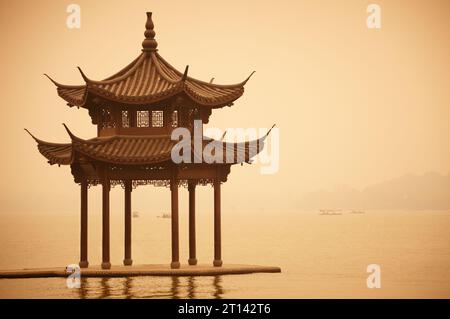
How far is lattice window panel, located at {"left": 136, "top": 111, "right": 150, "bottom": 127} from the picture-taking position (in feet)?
177

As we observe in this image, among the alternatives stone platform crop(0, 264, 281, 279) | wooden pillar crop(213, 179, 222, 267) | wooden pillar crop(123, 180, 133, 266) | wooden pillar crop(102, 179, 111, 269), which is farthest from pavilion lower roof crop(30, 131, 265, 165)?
stone platform crop(0, 264, 281, 279)

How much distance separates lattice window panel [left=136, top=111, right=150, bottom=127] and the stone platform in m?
6.22

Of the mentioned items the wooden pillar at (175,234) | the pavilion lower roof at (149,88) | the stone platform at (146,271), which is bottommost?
the stone platform at (146,271)

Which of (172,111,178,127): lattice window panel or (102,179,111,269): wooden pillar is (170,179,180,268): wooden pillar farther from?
(172,111,178,127): lattice window panel

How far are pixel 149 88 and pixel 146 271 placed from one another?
26.7ft

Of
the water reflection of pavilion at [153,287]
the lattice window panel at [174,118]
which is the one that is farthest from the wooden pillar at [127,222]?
the water reflection of pavilion at [153,287]

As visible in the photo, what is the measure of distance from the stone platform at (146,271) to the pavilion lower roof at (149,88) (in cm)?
711

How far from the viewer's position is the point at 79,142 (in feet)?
170

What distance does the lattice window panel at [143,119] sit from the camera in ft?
177
